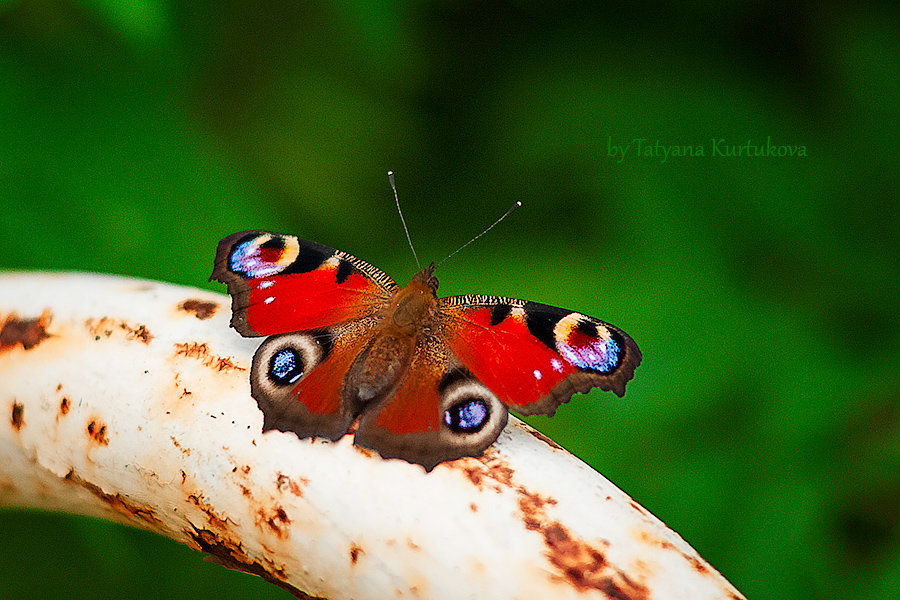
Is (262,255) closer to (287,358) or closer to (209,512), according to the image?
(287,358)

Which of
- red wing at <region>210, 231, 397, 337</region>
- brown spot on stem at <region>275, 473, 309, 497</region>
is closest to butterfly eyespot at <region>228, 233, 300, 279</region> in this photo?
red wing at <region>210, 231, 397, 337</region>

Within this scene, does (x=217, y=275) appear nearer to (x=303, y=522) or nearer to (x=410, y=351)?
(x=410, y=351)

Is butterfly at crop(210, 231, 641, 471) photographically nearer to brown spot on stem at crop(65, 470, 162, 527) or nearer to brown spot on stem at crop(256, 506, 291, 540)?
brown spot on stem at crop(256, 506, 291, 540)

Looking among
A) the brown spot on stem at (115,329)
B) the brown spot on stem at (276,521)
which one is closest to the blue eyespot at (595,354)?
the brown spot on stem at (276,521)

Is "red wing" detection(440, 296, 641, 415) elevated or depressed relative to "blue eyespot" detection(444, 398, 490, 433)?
elevated

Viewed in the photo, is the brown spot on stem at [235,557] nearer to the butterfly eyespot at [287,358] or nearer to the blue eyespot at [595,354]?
the butterfly eyespot at [287,358]

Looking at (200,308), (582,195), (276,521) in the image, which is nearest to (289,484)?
(276,521)

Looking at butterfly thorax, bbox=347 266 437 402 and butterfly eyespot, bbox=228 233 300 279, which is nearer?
butterfly thorax, bbox=347 266 437 402
